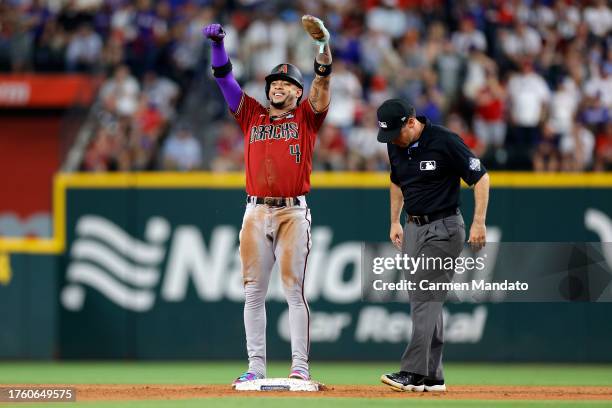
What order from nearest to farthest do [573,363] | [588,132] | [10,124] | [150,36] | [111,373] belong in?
[111,373], [573,363], [588,132], [150,36], [10,124]

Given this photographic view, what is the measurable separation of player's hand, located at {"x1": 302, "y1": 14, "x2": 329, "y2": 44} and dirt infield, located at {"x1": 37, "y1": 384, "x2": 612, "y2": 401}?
2.52 metres

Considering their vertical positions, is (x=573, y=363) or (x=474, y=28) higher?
(x=474, y=28)

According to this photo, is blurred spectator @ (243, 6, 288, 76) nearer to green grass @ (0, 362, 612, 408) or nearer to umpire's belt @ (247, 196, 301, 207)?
green grass @ (0, 362, 612, 408)

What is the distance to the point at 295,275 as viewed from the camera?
871cm

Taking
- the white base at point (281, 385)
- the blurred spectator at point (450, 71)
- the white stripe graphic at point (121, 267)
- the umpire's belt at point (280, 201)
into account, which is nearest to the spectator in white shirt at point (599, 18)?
the blurred spectator at point (450, 71)

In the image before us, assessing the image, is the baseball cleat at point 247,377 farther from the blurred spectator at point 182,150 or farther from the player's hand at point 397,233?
the blurred spectator at point 182,150

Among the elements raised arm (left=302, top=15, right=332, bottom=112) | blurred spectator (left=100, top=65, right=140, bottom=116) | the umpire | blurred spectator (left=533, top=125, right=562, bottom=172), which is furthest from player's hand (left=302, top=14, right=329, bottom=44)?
blurred spectator (left=100, top=65, right=140, bottom=116)

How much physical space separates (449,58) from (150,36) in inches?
185

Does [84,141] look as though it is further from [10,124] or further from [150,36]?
[10,124]

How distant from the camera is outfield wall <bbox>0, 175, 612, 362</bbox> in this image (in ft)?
42.3

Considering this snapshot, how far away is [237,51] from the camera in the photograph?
17016 millimetres

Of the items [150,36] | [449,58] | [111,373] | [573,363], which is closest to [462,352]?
[573,363]

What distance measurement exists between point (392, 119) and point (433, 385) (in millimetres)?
1976

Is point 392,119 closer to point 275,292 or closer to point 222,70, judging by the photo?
point 222,70
